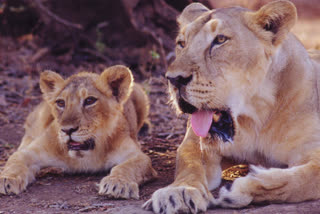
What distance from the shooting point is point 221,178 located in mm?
3477

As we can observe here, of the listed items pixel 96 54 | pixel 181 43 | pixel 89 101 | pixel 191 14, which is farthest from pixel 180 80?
pixel 96 54

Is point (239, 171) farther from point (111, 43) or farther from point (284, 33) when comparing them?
point (111, 43)

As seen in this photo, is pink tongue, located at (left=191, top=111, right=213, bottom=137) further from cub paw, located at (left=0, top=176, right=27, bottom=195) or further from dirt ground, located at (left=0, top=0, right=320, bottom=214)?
cub paw, located at (left=0, top=176, right=27, bottom=195)

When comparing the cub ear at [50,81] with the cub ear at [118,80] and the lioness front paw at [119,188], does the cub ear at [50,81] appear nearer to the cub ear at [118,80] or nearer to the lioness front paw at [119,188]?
the cub ear at [118,80]

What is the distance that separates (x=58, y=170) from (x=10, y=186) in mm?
600

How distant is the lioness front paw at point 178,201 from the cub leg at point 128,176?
487 mm

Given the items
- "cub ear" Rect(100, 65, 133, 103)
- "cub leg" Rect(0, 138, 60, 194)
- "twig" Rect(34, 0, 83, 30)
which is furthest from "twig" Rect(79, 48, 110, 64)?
"cub leg" Rect(0, 138, 60, 194)

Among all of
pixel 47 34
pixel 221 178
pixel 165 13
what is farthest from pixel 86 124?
pixel 47 34

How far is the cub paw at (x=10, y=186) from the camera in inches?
136

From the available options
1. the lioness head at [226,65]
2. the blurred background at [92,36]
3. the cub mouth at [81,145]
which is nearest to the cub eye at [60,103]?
the cub mouth at [81,145]

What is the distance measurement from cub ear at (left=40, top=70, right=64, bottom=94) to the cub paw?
977 mm

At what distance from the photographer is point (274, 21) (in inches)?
121

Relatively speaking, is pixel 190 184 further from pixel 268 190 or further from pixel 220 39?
pixel 220 39

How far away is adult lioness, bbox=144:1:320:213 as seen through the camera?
276cm
